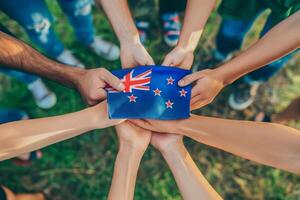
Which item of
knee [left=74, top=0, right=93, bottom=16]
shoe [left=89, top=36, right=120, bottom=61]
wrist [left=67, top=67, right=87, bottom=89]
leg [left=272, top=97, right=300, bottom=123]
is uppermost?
knee [left=74, top=0, right=93, bottom=16]

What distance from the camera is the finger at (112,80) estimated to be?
167 cm

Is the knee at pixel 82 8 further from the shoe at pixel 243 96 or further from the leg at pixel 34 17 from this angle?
the shoe at pixel 243 96

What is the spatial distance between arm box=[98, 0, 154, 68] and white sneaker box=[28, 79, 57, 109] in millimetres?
873

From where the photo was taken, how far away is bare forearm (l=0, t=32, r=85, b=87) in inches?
69.5

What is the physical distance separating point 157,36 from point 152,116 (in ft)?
4.15

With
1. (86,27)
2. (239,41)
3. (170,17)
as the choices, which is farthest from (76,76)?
(239,41)

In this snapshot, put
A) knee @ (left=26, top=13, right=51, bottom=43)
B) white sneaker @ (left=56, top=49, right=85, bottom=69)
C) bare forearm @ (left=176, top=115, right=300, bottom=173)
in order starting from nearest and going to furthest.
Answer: bare forearm @ (left=176, top=115, right=300, bottom=173) < knee @ (left=26, top=13, right=51, bottom=43) < white sneaker @ (left=56, top=49, right=85, bottom=69)

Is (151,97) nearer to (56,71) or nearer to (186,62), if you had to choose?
(186,62)

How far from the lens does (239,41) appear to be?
7.68ft

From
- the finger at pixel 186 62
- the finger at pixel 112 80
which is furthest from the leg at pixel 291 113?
the finger at pixel 112 80

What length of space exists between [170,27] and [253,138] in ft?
4.26

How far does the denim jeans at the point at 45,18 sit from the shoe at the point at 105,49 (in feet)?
0.22

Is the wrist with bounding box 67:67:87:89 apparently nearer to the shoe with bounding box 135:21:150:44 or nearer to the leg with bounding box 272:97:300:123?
the shoe with bounding box 135:21:150:44

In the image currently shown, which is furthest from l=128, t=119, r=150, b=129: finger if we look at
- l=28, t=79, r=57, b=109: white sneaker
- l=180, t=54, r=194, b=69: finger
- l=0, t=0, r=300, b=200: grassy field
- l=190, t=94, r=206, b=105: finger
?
l=28, t=79, r=57, b=109: white sneaker
